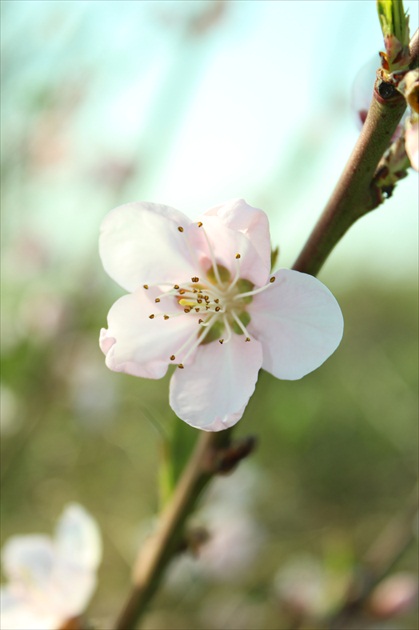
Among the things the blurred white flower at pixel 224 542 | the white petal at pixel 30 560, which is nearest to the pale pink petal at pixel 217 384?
the white petal at pixel 30 560

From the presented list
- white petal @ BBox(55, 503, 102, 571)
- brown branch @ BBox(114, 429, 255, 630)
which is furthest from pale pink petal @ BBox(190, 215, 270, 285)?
white petal @ BBox(55, 503, 102, 571)

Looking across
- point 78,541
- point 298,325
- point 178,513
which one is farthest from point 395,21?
point 78,541

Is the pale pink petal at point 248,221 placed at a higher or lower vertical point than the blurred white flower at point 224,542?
higher

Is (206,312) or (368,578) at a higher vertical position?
(206,312)

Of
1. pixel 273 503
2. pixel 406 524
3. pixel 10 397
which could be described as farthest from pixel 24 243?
pixel 406 524

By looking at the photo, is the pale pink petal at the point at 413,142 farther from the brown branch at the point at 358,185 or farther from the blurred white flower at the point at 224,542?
the blurred white flower at the point at 224,542

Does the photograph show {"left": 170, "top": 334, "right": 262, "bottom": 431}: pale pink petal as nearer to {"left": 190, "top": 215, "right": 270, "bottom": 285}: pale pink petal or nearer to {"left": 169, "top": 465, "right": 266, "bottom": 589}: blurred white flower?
{"left": 190, "top": 215, "right": 270, "bottom": 285}: pale pink petal

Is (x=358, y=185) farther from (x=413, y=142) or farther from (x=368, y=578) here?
(x=368, y=578)
